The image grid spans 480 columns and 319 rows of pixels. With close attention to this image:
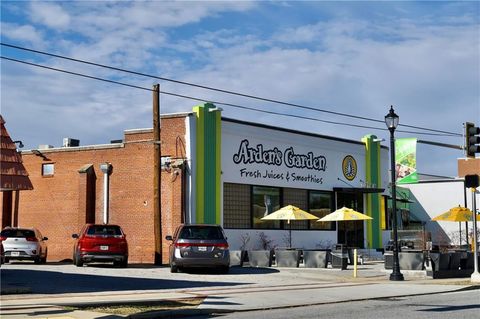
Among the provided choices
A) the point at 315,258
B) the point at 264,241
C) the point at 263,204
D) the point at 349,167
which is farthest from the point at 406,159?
the point at 315,258

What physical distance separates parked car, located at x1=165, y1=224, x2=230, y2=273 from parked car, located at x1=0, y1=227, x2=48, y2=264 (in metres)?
7.59

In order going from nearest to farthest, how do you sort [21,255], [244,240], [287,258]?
[21,255]
[287,258]
[244,240]

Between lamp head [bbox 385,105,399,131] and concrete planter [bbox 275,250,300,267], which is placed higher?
lamp head [bbox 385,105,399,131]

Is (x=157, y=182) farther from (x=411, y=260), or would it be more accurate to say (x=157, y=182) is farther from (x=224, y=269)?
(x=411, y=260)

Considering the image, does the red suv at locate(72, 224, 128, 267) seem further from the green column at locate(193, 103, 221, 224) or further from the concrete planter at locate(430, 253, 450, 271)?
the concrete planter at locate(430, 253, 450, 271)

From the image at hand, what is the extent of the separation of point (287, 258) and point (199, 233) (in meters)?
5.85

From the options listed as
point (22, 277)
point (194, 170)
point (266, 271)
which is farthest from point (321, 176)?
point (22, 277)

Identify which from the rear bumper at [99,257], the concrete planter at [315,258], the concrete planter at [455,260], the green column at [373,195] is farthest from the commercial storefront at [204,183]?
the concrete planter at [455,260]

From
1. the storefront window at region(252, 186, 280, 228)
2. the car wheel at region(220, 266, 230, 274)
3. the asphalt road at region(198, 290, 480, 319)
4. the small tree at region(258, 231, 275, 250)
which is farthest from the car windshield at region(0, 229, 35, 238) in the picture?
the asphalt road at region(198, 290, 480, 319)

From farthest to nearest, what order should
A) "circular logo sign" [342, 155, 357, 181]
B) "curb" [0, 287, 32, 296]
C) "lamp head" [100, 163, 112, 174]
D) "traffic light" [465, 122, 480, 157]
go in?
"circular logo sign" [342, 155, 357, 181] → "lamp head" [100, 163, 112, 174] → "traffic light" [465, 122, 480, 157] → "curb" [0, 287, 32, 296]

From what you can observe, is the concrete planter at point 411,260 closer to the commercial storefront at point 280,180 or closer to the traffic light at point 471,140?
the traffic light at point 471,140

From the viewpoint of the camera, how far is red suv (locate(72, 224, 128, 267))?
26.2 metres

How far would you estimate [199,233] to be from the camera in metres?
24.3

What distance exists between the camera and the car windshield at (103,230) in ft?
86.9
